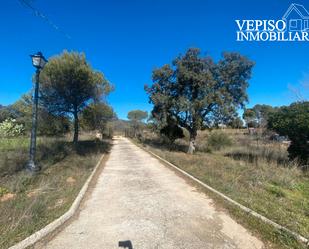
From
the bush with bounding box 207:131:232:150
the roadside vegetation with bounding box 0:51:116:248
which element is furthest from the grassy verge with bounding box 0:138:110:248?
the bush with bounding box 207:131:232:150

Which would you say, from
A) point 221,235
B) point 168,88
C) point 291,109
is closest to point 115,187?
point 221,235

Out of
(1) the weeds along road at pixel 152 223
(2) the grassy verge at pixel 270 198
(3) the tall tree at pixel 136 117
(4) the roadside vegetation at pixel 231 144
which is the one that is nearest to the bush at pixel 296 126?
(4) the roadside vegetation at pixel 231 144

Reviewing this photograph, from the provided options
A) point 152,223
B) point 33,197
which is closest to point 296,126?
point 152,223

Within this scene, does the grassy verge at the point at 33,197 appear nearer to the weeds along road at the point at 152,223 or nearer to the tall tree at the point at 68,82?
the weeds along road at the point at 152,223

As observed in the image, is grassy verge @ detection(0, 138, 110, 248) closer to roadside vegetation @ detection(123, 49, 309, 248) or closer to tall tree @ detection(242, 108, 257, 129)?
roadside vegetation @ detection(123, 49, 309, 248)

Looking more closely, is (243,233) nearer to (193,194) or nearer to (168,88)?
(193,194)

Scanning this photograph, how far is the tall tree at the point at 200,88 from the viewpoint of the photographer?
1641cm

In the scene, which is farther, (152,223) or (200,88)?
(200,88)

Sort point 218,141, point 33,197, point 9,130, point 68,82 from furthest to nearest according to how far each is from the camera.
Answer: point 9,130 → point 218,141 → point 68,82 → point 33,197

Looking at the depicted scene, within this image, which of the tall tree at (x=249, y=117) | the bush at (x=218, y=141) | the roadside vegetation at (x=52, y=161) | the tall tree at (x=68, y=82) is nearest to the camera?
the roadside vegetation at (x=52, y=161)

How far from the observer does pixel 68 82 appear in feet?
47.9

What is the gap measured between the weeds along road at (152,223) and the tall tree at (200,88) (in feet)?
36.4

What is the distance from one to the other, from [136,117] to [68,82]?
191 ft

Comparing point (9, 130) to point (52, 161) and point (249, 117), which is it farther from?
point (249, 117)
